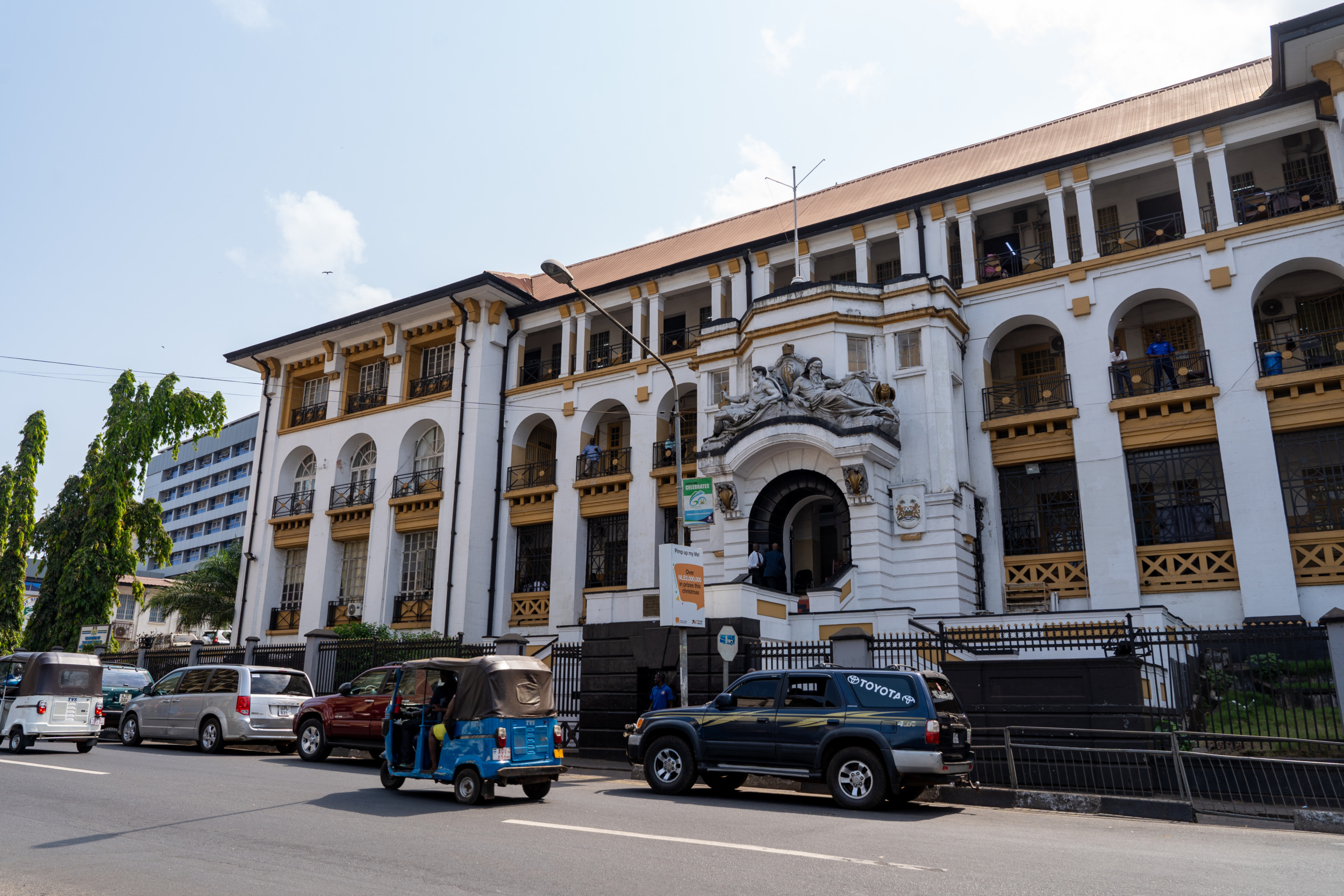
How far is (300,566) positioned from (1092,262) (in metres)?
30.0

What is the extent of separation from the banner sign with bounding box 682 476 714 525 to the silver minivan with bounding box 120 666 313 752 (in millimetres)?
8656

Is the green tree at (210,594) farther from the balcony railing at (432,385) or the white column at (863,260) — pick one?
the white column at (863,260)

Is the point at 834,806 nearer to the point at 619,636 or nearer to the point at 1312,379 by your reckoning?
the point at 619,636

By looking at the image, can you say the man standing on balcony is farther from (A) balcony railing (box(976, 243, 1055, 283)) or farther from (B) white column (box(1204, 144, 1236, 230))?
(A) balcony railing (box(976, 243, 1055, 283))

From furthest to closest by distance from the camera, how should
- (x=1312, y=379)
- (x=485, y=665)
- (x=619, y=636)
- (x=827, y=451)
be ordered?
1. (x=827, y=451)
2. (x=1312, y=379)
3. (x=619, y=636)
4. (x=485, y=665)

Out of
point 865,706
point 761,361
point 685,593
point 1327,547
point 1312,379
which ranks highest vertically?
point 761,361

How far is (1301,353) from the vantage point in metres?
22.1

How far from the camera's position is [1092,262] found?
23469 mm

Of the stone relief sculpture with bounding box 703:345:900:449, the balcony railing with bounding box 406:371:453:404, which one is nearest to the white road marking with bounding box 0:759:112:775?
the stone relief sculpture with bounding box 703:345:900:449

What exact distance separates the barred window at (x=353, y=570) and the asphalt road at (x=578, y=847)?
21.8m

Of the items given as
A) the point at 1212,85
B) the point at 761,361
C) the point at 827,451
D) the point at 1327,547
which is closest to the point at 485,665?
the point at 827,451

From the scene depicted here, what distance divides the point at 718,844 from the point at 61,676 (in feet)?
46.4

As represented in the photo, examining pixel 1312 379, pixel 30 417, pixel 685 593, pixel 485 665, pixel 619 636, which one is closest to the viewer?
pixel 485 665

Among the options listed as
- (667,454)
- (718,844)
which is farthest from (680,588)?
(667,454)
